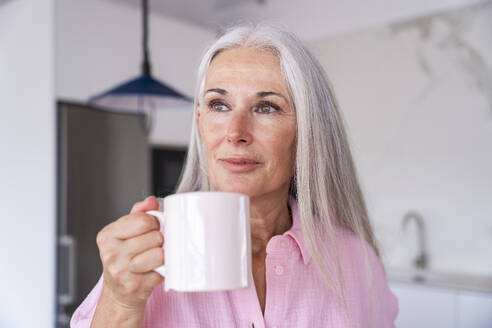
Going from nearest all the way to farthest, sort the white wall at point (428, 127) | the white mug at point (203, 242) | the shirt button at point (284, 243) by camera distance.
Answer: the white mug at point (203, 242) < the shirt button at point (284, 243) < the white wall at point (428, 127)

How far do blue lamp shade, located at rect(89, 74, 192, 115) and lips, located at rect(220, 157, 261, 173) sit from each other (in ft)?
2.97

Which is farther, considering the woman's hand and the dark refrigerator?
the dark refrigerator

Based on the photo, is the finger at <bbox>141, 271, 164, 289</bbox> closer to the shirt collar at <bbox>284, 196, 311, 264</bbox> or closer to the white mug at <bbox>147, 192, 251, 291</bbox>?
the white mug at <bbox>147, 192, 251, 291</bbox>

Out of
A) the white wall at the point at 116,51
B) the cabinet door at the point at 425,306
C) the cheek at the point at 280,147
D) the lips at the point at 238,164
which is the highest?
the white wall at the point at 116,51

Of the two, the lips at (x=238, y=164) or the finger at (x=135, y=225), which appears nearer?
the finger at (x=135, y=225)

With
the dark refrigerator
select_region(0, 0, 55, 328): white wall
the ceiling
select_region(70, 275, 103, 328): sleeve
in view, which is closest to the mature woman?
select_region(70, 275, 103, 328): sleeve

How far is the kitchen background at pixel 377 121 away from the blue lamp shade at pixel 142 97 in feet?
3.13

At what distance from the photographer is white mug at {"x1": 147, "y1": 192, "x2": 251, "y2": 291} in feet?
1.97

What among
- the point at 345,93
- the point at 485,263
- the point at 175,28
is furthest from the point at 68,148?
the point at 485,263

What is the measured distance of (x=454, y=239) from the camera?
2.97m

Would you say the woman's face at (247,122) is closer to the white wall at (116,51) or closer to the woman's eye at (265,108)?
the woman's eye at (265,108)

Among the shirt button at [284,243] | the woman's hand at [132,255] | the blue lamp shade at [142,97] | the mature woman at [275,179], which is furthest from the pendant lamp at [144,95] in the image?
the woman's hand at [132,255]

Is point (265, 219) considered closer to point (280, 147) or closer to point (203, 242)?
point (280, 147)

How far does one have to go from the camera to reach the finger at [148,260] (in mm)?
654
